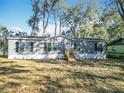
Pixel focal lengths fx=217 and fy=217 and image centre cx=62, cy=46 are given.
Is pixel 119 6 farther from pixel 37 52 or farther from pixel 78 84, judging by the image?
pixel 78 84

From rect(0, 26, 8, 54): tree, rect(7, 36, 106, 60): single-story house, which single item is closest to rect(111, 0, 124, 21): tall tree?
rect(7, 36, 106, 60): single-story house

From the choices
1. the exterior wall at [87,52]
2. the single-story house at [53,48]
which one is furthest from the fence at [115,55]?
the exterior wall at [87,52]

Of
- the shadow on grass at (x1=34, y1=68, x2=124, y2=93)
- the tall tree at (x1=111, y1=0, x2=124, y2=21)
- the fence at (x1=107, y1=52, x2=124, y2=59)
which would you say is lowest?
the shadow on grass at (x1=34, y1=68, x2=124, y2=93)

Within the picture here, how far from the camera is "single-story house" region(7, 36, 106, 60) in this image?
1138 inches

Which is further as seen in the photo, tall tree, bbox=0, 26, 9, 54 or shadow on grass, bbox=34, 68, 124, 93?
Answer: tall tree, bbox=0, 26, 9, 54

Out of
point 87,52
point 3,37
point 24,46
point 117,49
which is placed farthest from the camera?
point 3,37

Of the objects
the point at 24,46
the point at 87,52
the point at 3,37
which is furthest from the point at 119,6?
the point at 3,37

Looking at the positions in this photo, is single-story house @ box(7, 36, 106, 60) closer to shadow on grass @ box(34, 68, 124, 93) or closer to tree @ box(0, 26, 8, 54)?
shadow on grass @ box(34, 68, 124, 93)

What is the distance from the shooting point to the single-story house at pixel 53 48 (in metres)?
28.9

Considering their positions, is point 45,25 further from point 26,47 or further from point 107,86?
point 107,86

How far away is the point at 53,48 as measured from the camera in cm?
3036

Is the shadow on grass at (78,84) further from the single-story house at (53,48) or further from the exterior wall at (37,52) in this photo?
the exterior wall at (37,52)

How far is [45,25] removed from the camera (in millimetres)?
42062

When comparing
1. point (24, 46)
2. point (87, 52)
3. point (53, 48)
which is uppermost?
point (24, 46)
